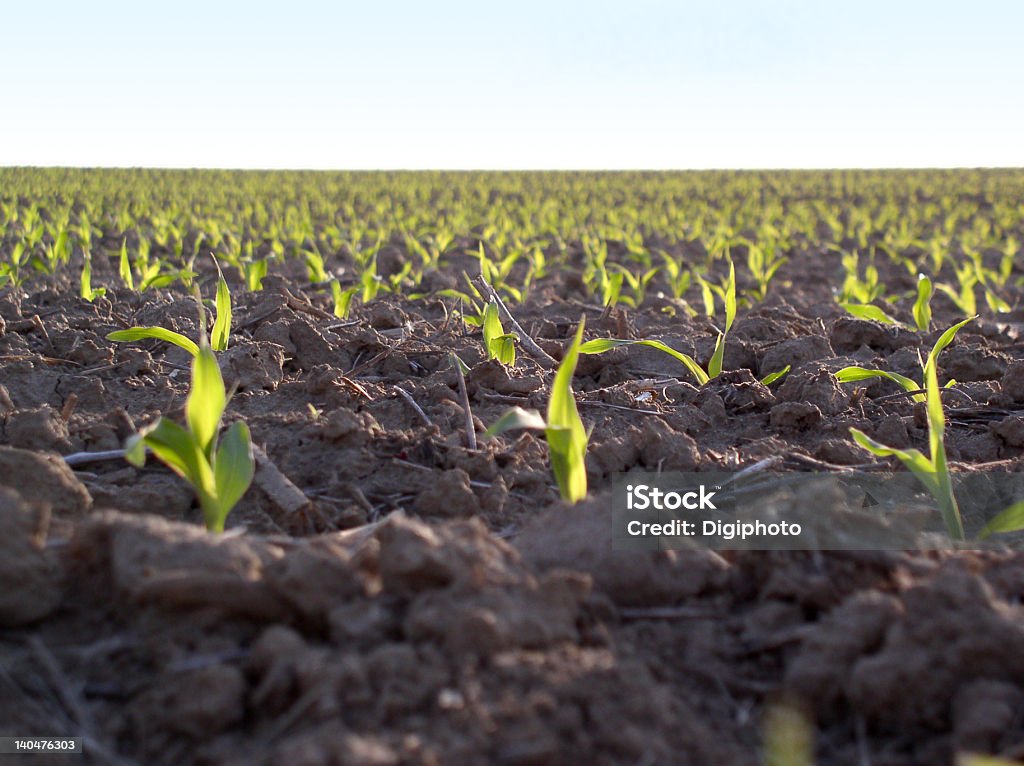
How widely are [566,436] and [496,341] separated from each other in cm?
117

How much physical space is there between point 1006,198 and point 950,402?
695 inches

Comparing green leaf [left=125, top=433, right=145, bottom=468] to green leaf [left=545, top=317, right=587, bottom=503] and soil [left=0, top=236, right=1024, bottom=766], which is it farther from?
green leaf [left=545, top=317, right=587, bottom=503]

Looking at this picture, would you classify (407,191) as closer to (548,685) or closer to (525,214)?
(525,214)

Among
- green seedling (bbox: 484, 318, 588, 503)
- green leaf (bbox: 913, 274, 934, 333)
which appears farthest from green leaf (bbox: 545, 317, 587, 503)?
green leaf (bbox: 913, 274, 934, 333)

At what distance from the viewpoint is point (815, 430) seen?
232 cm

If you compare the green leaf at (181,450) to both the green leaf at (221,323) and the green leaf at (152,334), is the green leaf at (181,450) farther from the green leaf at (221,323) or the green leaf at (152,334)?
the green leaf at (221,323)

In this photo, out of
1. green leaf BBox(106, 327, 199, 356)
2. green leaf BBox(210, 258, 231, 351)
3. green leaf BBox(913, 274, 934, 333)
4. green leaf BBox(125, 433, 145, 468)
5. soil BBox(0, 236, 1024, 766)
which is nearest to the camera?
soil BBox(0, 236, 1024, 766)

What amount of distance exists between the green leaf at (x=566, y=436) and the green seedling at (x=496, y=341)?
1.06m

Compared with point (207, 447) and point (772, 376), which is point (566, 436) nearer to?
point (207, 447)

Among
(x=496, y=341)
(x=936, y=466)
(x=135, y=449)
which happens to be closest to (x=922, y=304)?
(x=496, y=341)

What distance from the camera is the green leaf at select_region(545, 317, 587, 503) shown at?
57.9 inches

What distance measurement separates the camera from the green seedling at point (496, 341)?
8.69 feet

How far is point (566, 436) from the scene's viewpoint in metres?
1.51

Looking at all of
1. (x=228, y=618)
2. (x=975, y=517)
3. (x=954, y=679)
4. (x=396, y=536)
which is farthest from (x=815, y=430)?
(x=228, y=618)
